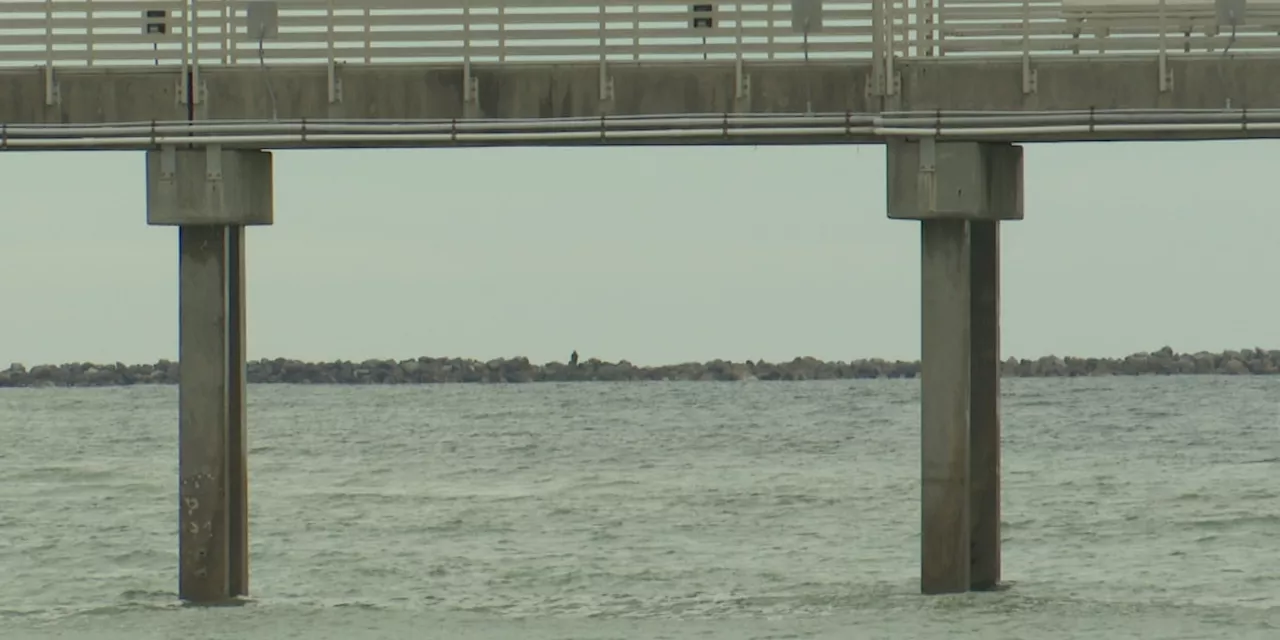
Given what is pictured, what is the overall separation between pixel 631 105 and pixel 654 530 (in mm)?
15519

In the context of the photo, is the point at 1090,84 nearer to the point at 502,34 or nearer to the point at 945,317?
the point at 945,317

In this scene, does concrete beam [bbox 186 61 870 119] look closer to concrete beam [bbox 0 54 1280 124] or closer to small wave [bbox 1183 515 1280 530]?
concrete beam [bbox 0 54 1280 124]

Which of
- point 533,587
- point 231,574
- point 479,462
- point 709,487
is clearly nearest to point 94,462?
point 479,462

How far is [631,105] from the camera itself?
909 inches

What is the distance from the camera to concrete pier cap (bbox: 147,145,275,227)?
23.1m

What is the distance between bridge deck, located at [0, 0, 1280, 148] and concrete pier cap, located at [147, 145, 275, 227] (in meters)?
0.24

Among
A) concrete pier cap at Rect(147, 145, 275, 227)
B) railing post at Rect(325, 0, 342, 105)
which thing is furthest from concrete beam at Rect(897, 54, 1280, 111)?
concrete pier cap at Rect(147, 145, 275, 227)

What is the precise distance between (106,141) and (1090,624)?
10.3 meters

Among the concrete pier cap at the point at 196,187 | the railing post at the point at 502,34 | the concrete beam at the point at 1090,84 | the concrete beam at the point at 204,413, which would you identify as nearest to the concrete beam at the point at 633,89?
the concrete beam at the point at 1090,84

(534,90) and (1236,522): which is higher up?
(534,90)

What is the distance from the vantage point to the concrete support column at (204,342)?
75.9ft

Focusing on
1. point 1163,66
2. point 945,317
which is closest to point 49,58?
point 945,317

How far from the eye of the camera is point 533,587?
29.8 metres

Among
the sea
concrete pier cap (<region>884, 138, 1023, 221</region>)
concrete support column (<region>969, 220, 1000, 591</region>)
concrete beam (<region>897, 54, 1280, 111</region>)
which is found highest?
A: concrete beam (<region>897, 54, 1280, 111</region>)
